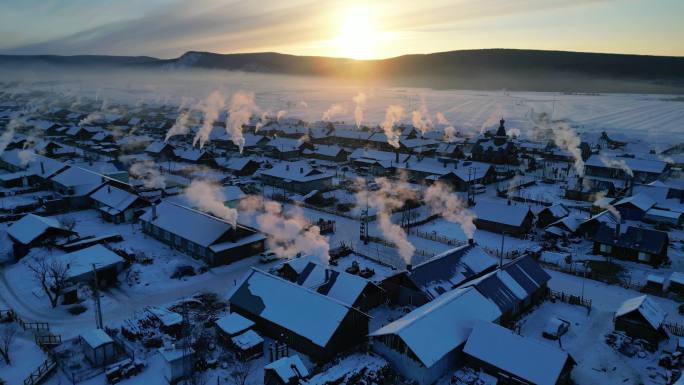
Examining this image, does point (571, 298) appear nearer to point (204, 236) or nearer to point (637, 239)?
point (637, 239)

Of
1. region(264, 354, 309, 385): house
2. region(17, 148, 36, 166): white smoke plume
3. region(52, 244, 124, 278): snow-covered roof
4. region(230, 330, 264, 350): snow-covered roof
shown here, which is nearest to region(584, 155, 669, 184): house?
region(230, 330, 264, 350): snow-covered roof

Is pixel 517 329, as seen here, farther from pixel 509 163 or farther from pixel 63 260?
pixel 509 163

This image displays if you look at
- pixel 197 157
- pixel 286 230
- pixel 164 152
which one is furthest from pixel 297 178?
pixel 164 152

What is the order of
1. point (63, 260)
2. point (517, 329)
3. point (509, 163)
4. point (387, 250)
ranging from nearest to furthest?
point (517, 329) < point (63, 260) < point (387, 250) < point (509, 163)

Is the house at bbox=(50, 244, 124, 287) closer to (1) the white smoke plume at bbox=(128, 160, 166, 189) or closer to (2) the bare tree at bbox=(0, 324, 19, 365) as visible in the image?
(2) the bare tree at bbox=(0, 324, 19, 365)

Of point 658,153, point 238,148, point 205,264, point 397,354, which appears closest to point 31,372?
point 205,264

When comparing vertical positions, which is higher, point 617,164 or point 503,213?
point 617,164

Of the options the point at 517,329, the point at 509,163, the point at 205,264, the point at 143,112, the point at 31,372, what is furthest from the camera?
the point at 143,112

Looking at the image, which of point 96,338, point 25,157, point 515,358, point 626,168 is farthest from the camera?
point 25,157
